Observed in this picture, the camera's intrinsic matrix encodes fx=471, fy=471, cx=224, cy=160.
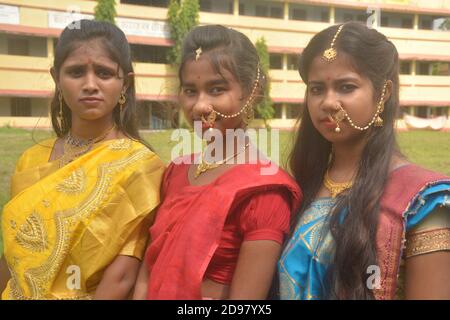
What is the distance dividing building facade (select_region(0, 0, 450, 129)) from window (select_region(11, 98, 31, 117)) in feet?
0.10

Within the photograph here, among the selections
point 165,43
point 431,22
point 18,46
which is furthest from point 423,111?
point 18,46

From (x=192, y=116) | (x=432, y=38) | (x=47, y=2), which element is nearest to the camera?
(x=192, y=116)

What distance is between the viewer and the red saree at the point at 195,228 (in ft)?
5.32

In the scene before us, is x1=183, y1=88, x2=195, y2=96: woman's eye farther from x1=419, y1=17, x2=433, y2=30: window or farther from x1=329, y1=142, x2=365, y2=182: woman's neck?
x1=419, y1=17, x2=433, y2=30: window

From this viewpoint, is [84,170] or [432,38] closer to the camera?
[84,170]

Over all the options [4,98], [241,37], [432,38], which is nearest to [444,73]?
[432,38]

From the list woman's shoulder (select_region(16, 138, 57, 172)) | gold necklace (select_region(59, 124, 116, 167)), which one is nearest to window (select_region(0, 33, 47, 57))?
woman's shoulder (select_region(16, 138, 57, 172))

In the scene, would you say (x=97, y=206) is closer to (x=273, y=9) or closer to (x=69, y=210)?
(x=69, y=210)

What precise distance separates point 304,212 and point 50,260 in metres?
1.03

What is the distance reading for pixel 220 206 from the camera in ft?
5.36

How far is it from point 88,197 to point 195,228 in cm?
53

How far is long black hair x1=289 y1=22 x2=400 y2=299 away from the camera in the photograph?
1544mm

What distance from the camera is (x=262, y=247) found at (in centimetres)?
159

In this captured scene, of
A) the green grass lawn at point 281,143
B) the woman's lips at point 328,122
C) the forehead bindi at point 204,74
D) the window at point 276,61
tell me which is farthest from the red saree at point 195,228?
the window at point 276,61
